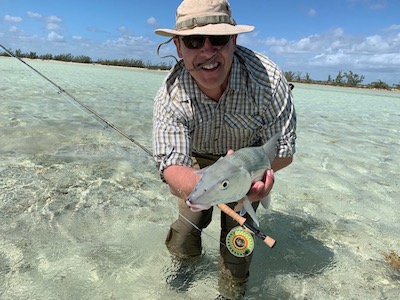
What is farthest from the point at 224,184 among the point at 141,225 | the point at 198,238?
the point at 141,225

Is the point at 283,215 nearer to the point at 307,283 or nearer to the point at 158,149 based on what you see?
the point at 307,283

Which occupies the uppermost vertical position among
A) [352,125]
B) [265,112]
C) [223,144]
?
[265,112]

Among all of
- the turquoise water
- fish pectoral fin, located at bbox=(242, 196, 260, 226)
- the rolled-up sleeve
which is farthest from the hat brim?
the turquoise water

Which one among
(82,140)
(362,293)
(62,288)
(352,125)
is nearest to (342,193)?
(362,293)

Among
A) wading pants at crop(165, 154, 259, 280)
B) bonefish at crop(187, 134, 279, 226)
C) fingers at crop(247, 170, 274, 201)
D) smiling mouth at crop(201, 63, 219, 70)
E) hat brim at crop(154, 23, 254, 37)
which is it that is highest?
hat brim at crop(154, 23, 254, 37)

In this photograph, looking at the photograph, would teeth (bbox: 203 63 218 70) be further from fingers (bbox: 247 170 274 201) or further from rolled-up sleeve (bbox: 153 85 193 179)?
fingers (bbox: 247 170 274 201)

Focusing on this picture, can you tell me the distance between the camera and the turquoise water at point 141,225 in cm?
287

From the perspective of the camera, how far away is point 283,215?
13.9ft

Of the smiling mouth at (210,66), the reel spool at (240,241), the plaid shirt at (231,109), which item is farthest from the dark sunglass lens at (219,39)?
the reel spool at (240,241)

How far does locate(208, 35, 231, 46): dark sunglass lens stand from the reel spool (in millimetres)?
1190

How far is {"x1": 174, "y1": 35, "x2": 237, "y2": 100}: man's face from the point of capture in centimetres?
233

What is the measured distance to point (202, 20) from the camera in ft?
7.72

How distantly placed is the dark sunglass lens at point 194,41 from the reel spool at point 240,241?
1200mm

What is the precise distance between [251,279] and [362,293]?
86cm
